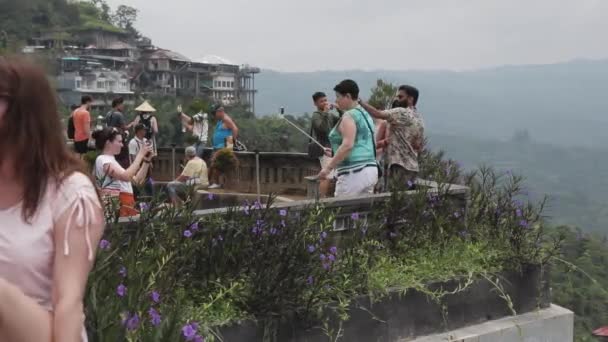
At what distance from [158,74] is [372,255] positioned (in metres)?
123

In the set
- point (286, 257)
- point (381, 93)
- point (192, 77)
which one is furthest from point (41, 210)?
point (192, 77)

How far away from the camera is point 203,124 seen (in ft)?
42.7

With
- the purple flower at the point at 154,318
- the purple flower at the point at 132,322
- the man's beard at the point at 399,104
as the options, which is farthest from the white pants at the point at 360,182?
the purple flower at the point at 132,322

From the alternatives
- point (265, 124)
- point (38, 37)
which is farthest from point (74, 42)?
point (265, 124)

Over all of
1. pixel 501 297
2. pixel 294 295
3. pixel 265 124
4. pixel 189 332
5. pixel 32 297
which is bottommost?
pixel 265 124

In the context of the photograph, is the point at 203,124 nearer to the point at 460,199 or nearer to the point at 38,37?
the point at 460,199

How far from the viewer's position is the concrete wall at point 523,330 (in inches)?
247

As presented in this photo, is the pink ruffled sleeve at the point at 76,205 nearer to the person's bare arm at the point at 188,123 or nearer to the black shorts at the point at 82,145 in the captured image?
the black shorts at the point at 82,145

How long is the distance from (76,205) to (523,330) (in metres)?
5.22

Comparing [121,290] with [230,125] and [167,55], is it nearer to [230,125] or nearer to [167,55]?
[230,125]

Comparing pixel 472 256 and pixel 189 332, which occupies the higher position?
pixel 189 332

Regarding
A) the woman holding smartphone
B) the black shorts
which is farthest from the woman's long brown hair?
the black shorts

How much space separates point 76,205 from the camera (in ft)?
7.13

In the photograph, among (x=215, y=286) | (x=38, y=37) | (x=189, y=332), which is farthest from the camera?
(x=38, y=37)
